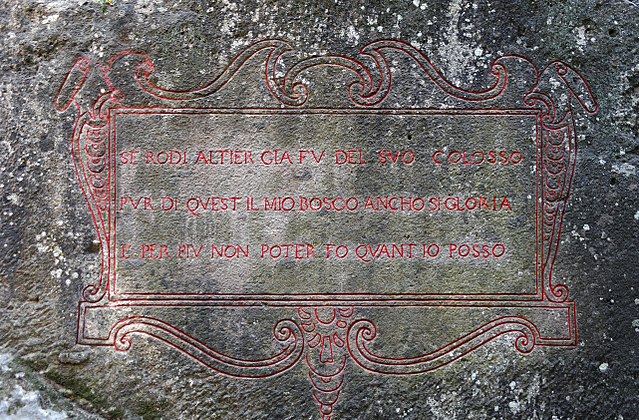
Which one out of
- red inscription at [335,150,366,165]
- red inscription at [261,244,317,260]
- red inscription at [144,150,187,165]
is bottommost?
red inscription at [261,244,317,260]

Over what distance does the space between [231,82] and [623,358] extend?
2.61m

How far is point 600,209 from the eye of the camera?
3.20 m

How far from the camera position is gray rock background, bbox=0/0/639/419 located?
3092 mm

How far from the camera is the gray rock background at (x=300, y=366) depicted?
10.1 ft

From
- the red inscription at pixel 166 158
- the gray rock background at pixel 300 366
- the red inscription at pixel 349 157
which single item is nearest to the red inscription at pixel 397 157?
the red inscription at pixel 349 157

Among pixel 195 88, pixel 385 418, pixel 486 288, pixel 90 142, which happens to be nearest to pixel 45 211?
pixel 90 142

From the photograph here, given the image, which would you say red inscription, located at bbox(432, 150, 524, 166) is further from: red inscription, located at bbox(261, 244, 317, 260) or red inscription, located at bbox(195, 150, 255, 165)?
red inscription, located at bbox(195, 150, 255, 165)

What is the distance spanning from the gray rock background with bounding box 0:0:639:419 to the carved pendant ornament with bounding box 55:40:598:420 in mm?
61

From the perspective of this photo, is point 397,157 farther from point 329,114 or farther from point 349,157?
point 329,114

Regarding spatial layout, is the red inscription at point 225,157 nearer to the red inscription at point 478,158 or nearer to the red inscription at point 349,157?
the red inscription at point 349,157

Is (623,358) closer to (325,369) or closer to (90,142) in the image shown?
(325,369)

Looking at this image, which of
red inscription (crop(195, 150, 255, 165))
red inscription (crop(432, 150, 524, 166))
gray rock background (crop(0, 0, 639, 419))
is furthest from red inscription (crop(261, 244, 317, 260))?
red inscription (crop(432, 150, 524, 166))

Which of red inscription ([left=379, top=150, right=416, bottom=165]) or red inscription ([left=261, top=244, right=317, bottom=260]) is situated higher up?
red inscription ([left=379, top=150, right=416, bottom=165])

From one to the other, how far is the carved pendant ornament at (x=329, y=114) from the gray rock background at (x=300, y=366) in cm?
6
